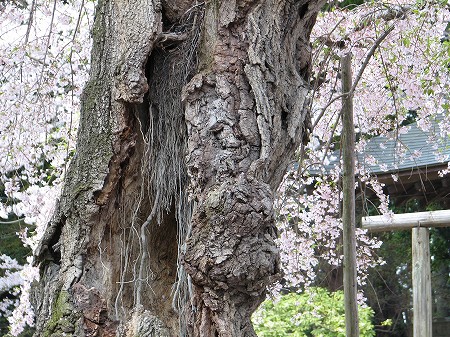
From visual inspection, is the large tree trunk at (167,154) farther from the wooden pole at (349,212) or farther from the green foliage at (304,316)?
the green foliage at (304,316)

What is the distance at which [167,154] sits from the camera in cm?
250

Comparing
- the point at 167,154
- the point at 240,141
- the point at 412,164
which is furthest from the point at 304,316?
the point at 240,141

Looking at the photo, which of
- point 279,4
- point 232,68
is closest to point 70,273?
point 232,68

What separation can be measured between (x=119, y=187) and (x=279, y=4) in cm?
92

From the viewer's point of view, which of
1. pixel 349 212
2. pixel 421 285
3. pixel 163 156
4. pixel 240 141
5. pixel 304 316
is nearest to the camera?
pixel 240 141

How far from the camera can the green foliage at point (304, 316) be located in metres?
8.04

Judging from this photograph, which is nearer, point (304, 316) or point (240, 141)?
point (240, 141)

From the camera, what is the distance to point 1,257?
8.86 m

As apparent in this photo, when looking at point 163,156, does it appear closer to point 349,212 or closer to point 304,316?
point 349,212

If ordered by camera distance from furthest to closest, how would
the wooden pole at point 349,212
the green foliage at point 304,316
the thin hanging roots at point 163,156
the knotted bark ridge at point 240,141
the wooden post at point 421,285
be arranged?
the green foliage at point 304,316 < the wooden post at point 421,285 < the wooden pole at point 349,212 < the thin hanging roots at point 163,156 < the knotted bark ridge at point 240,141

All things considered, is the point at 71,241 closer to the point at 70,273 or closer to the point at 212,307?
the point at 70,273

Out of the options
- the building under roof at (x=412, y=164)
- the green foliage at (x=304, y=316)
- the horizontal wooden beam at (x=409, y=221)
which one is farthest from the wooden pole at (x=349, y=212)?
the green foliage at (x=304, y=316)

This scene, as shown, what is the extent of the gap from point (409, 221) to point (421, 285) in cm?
52

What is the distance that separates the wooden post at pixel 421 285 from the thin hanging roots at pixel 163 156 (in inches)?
125
